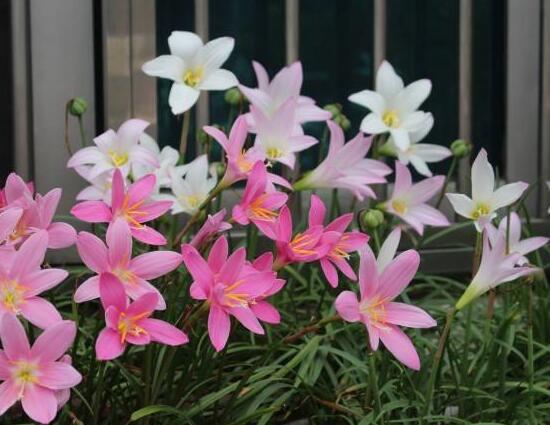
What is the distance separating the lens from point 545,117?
2.40 metres

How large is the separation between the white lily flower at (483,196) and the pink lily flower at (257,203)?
271 mm

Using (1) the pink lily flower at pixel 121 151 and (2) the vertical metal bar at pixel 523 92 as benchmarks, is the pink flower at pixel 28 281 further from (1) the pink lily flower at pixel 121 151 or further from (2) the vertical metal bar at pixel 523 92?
(2) the vertical metal bar at pixel 523 92

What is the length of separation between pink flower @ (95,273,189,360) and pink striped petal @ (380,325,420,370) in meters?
0.20

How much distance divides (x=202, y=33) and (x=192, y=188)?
692 millimetres

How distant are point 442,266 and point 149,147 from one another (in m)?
0.95

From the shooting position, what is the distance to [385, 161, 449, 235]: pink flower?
1.47 metres

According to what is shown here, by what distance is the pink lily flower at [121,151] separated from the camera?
1.35 m

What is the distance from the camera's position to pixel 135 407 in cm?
123

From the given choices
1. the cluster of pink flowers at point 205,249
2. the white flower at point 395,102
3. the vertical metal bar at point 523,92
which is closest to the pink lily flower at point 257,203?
the cluster of pink flowers at point 205,249

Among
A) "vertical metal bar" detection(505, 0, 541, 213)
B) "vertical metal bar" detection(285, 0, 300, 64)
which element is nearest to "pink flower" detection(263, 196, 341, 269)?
"vertical metal bar" detection(285, 0, 300, 64)

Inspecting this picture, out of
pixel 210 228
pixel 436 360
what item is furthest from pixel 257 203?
pixel 436 360

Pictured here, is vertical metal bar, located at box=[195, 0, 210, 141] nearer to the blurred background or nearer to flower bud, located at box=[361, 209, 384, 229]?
the blurred background

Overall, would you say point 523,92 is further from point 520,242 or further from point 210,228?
point 210,228

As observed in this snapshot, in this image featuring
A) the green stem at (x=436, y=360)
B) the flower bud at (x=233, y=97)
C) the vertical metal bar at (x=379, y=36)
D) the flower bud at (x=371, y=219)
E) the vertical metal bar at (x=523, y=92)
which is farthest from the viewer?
the vertical metal bar at (x=523, y=92)
